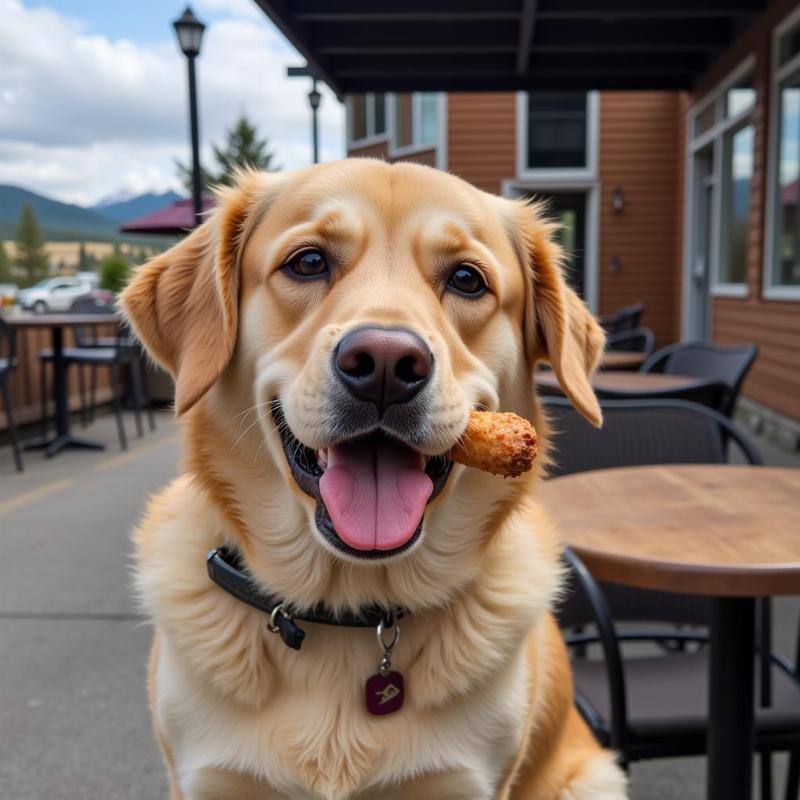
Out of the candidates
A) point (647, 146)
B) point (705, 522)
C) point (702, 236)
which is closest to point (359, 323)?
point (705, 522)

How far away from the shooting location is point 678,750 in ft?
6.53

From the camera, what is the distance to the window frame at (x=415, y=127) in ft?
46.7

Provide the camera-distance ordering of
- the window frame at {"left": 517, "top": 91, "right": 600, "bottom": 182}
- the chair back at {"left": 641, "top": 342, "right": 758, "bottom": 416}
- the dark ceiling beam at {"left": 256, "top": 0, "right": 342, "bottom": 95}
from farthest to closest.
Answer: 1. the window frame at {"left": 517, "top": 91, "right": 600, "bottom": 182}
2. the dark ceiling beam at {"left": 256, "top": 0, "right": 342, "bottom": 95}
3. the chair back at {"left": 641, "top": 342, "right": 758, "bottom": 416}

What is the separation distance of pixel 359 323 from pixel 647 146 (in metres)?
14.2

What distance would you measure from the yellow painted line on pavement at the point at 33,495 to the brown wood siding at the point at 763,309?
6.24 meters

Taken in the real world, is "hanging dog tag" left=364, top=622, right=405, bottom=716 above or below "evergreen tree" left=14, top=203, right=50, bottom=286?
below

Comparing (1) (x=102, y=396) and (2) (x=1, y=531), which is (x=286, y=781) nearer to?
(2) (x=1, y=531)

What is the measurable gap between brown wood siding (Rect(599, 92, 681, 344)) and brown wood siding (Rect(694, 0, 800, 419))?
483cm

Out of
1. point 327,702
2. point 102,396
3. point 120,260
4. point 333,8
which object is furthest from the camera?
point 120,260

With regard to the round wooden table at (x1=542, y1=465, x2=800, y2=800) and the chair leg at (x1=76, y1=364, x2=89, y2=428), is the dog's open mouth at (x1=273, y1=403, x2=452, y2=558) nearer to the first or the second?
the round wooden table at (x1=542, y1=465, x2=800, y2=800)

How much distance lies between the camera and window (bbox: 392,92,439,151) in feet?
48.3

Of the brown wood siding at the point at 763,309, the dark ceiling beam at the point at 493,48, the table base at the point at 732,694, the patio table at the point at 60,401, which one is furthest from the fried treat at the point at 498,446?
the dark ceiling beam at the point at 493,48

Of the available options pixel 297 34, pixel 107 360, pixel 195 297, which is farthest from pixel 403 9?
pixel 195 297

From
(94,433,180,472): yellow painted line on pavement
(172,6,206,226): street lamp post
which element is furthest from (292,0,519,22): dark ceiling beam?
(94,433,180,472): yellow painted line on pavement
